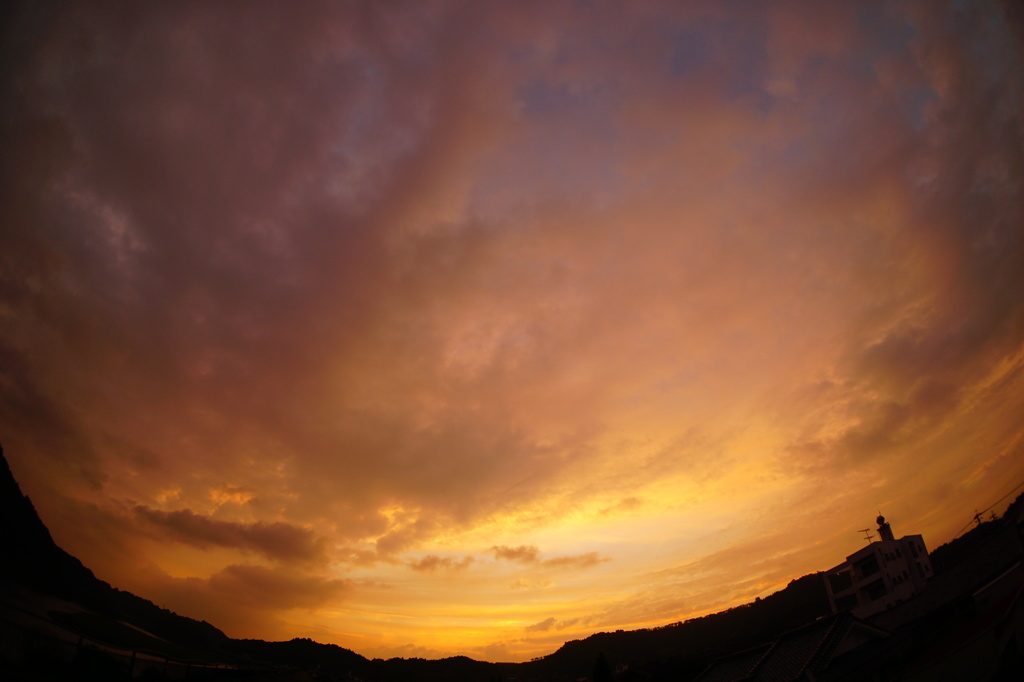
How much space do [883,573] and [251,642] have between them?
12213 centimetres

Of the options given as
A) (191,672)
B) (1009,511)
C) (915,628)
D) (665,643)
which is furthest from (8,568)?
(665,643)

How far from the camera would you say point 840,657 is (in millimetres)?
31766

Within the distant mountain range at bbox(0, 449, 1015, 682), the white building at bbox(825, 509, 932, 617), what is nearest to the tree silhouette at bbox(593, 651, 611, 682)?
the distant mountain range at bbox(0, 449, 1015, 682)

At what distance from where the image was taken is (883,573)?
58562 millimetres

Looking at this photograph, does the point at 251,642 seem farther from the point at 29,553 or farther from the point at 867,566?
the point at 867,566

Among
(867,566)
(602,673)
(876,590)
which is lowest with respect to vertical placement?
(602,673)

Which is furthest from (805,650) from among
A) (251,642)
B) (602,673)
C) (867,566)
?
(251,642)

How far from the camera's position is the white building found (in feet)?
190

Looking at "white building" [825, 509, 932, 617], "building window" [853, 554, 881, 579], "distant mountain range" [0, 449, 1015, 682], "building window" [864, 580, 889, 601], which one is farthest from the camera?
"building window" [853, 554, 881, 579]

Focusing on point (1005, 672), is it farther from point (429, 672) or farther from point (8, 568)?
point (429, 672)

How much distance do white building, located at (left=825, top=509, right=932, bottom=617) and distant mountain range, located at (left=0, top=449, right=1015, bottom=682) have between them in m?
6.19

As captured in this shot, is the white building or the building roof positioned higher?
the white building

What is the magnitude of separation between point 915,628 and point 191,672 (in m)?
50.3

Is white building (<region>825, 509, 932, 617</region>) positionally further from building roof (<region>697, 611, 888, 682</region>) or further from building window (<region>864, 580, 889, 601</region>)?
building roof (<region>697, 611, 888, 682</region>)
